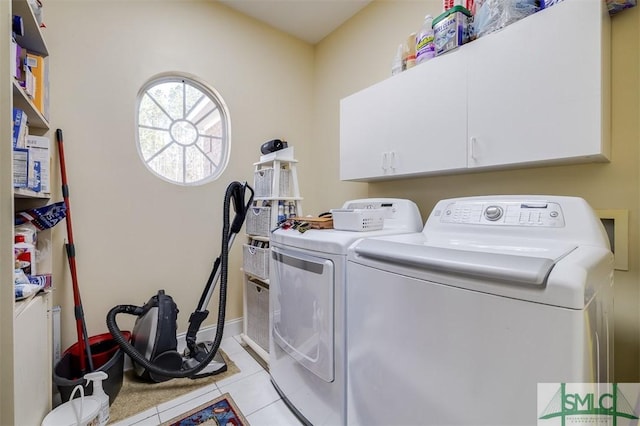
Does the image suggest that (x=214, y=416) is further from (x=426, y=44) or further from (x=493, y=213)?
(x=426, y=44)

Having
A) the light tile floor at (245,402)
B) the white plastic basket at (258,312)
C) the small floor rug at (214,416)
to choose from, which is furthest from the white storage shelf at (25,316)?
the white plastic basket at (258,312)

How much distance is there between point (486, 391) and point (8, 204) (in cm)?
160

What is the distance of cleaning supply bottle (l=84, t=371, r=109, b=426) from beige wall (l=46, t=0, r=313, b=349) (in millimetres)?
555

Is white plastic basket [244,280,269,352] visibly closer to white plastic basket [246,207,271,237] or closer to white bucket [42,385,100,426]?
white plastic basket [246,207,271,237]

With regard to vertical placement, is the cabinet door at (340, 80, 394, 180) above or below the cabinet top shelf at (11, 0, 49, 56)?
below

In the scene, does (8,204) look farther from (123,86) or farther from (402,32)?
(402,32)

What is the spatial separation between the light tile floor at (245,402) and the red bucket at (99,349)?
0.41 metres

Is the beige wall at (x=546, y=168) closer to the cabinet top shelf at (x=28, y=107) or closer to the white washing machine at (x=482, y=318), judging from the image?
the white washing machine at (x=482, y=318)

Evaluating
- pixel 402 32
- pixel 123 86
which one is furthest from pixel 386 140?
pixel 123 86

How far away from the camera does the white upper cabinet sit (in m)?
1.07

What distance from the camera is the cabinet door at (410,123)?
1449mm

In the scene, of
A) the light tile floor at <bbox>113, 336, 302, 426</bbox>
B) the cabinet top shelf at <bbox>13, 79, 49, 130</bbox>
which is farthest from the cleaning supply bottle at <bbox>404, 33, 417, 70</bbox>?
the light tile floor at <bbox>113, 336, 302, 426</bbox>

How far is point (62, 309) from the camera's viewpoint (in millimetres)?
1740

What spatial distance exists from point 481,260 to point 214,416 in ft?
5.19
